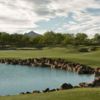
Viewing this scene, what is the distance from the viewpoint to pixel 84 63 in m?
58.1

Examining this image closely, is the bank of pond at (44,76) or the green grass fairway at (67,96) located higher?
the green grass fairway at (67,96)

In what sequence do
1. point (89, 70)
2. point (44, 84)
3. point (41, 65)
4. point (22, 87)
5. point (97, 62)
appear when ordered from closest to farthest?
point (22, 87) → point (44, 84) → point (89, 70) → point (97, 62) → point (41, 65)

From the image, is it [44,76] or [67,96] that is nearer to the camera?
[67,96]

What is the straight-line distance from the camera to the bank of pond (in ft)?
114

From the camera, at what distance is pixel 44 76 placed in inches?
1892

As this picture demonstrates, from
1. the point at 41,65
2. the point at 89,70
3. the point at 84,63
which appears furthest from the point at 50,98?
the point at 41,65

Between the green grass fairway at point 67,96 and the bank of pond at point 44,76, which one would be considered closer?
the green grass fairway at point 67,96

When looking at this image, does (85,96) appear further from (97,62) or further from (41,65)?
(41,65)

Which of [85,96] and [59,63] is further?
[59,63]

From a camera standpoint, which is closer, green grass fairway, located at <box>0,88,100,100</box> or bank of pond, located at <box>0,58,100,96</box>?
green grass fairway, located at <box>0,88,100,100</box>

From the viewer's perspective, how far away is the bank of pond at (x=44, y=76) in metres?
34.7

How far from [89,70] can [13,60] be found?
25.3m

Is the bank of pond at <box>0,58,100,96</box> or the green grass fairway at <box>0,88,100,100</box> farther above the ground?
the green grass fairway at <box>0,88,100,100</box>

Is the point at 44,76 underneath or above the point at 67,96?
underneath
